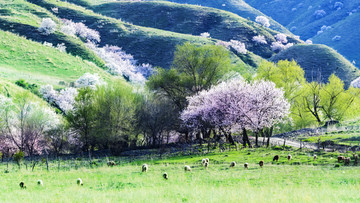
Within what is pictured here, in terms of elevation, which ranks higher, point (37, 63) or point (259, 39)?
point (259, 39)

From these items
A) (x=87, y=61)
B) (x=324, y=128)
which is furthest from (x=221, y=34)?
(x=324, y=128)

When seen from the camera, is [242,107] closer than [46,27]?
Yes

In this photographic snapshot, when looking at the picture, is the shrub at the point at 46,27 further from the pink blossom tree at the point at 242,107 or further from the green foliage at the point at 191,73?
the pink blossom tree at the point at 242,107

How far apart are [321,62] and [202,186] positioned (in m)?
137

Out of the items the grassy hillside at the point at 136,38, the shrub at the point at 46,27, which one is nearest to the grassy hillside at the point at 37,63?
the shrub at the point at 46,27

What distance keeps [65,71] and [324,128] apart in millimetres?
78106

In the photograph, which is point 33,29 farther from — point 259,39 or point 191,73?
point 259,39

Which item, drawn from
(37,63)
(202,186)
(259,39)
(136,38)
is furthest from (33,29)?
(202,186)

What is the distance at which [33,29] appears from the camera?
136 m

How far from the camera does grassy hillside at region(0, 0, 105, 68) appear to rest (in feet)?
419

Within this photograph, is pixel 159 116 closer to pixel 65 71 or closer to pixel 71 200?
pixel 71 200

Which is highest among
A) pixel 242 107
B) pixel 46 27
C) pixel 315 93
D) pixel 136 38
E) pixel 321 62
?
pixel 136 38

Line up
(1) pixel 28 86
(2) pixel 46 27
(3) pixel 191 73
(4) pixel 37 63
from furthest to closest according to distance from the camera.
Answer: (2) pixel 46 27 < (4) pixel 37 63 < (1) pixel 28 86 < (3) pixel 191 73

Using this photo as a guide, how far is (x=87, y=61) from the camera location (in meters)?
118
